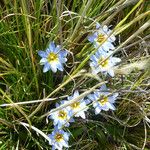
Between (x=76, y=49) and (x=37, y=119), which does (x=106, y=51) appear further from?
(x=37, y=119)

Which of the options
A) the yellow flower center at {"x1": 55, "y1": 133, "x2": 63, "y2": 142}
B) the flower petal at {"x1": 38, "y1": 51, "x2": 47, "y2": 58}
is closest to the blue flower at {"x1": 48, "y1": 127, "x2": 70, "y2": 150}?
the yellow flower center at {"x1": 55, "y1": 133, "x2": 63, "y2": 142}

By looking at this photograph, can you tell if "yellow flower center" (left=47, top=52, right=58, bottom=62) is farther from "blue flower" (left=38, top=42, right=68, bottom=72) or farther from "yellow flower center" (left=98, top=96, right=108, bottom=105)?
"yellow flower center" (left=98, top=96, right=108, bottom=105)

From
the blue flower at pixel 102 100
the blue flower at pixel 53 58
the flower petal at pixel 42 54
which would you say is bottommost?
the blue flower at pixel 102 100

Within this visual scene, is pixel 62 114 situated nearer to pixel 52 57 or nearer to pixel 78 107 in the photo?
pixel 78 107

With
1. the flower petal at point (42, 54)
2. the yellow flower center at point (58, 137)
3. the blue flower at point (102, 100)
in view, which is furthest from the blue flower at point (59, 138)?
the flower petal at point (42, 54)

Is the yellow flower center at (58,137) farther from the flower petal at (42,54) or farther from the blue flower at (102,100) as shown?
the flower petal at (42,54)

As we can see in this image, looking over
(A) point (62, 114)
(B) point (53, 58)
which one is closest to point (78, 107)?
(A) point (62, 114)

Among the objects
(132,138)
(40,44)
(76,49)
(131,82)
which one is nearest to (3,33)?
(40,44)

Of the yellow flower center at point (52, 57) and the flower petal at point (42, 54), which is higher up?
the flower petal at point (42, 54)
